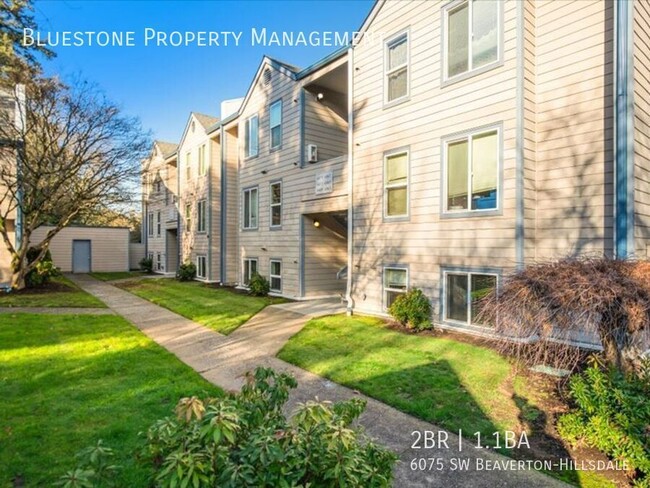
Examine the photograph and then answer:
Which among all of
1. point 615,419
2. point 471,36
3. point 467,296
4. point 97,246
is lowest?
point 615,419

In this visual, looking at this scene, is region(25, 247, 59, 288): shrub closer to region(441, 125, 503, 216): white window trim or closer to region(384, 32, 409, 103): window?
region(384, 32, 409, 103): window

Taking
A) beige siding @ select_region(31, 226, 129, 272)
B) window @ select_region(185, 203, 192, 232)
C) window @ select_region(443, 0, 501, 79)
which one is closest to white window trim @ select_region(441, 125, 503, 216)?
window @ select_region(443, 0, 501, 79)

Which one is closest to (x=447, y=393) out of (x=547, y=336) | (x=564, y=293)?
(x=547, y=336)

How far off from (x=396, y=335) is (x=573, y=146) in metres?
4.90

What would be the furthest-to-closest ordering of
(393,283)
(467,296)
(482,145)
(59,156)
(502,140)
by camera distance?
(59,156) < (393,283) < (467,296) < (482,145) < (502,140)

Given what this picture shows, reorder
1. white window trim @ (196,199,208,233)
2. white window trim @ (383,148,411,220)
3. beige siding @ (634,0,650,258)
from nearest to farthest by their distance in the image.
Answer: beige siding @ (634,0,650,258) → white window trim @ (383,148,411,220) → white window trim @ (196,199,208,233)

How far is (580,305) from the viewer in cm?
383

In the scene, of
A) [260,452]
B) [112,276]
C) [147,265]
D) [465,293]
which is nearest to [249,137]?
[465,293]

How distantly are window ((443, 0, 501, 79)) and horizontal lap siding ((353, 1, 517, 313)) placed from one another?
223 mm

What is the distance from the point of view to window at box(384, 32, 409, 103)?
9.12 metres

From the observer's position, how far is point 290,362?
6316mm

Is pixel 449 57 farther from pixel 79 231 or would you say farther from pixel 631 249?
pixel 79 231

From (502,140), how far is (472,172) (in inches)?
31.9

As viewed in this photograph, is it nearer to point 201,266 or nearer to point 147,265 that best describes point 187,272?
point 201,266
